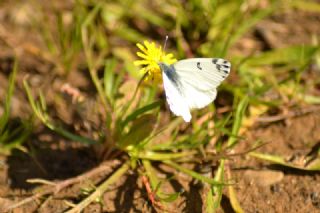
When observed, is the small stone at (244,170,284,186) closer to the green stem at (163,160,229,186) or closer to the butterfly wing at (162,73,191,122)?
the green stem at (163,160,229,186)

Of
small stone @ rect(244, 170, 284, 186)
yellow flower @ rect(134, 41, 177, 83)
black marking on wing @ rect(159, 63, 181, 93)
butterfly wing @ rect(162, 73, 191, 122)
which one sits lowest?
small stone @ rect(244, 170, 284, 186)

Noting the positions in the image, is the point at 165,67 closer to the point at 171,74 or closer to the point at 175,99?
the point at 171,74

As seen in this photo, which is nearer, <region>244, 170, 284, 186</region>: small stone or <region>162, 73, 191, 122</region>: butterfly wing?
<region>162, 73, 191, 122</region>: butterfly wing

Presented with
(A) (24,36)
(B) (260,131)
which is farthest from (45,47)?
(B) (260,131)

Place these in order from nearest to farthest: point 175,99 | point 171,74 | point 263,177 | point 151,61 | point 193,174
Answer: point 175,99 < point 171,74 < point 151,61 < point 193,174 < point 263,177

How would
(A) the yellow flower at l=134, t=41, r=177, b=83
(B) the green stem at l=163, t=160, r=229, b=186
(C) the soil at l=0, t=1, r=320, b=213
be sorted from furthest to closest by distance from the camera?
(C) the soil at l=0, t=1, r=320, b=213 < (B) the green stem at l=163, t=160, r=229, b=186 < (A) the yellow flower at l=134, t=41, r=177, b=83

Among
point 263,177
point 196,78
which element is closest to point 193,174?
point 263,177

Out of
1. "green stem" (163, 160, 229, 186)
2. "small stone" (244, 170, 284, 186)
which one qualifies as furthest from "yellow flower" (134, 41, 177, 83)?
"small stone" (244, 170, 284, 186)
